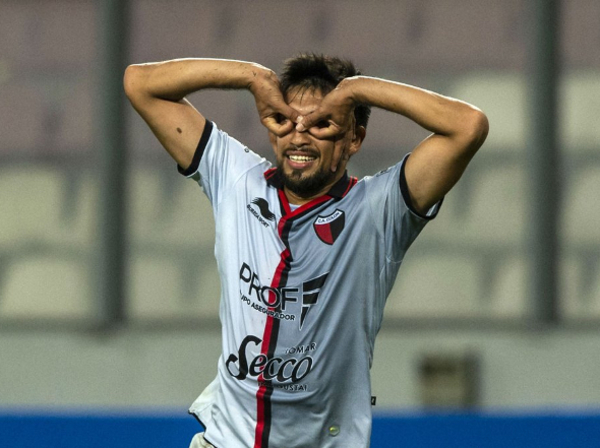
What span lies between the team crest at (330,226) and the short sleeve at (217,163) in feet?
0.79

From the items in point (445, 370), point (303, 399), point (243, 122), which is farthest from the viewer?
point (243, 122)

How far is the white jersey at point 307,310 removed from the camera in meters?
2.48

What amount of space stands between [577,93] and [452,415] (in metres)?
2.64

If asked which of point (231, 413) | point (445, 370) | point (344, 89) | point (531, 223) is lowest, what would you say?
point (445, 370)

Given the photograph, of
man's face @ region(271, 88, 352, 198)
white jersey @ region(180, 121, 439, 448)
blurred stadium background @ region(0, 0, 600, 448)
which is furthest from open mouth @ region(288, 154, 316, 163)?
blurred stadium background @ region(0, 0, 600, 448)

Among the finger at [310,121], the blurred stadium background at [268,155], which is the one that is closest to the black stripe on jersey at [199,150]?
the finger at [310,121]

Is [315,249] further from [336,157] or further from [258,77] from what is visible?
A: [258,77]

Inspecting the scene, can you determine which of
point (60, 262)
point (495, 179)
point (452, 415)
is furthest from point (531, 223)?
point (60, 262)

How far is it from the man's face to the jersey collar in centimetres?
4

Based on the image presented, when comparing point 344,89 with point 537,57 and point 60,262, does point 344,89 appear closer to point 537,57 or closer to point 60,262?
point 537,57

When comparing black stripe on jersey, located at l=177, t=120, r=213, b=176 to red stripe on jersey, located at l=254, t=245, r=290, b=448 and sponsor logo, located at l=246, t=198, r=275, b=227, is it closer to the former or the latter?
sponsor logo, located at l=246, t=198, r=275, b=227

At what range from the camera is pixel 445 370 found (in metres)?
5.69

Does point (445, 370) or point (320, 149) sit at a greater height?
point (320, 149)

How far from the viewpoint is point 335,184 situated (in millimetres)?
2619
